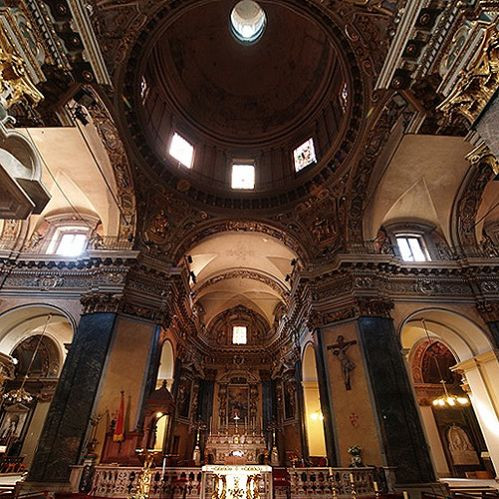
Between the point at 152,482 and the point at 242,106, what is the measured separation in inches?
651

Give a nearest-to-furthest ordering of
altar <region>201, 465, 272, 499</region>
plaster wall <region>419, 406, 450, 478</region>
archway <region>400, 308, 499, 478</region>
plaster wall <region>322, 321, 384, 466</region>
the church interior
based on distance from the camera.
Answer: altar <region>201, 465, 272, 499</region>, the church interior, plaster wall <region>322, 321, 384, 466</region>, archway <region>400, 308, 499, 478</region>, plaster wall <region>419, 406, 450, 478</region>

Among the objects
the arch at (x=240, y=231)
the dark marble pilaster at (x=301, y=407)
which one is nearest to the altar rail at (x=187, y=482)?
the dark marble pilaster at (x=301, y=407)

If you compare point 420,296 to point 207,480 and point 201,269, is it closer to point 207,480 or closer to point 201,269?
point 207,480

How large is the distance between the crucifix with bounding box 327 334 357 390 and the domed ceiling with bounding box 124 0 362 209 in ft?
20.5

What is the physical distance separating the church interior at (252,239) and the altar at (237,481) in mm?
80

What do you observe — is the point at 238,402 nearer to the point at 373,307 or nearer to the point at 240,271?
the point at 240,271

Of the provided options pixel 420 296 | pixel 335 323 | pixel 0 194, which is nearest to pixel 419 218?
pixel 420 296

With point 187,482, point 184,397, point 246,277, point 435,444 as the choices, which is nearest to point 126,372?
point 187,482

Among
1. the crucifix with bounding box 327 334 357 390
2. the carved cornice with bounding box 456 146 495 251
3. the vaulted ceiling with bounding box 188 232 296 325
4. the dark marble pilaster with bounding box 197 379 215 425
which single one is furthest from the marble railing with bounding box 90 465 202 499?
the carved cornice with bounding box 456 146 495 251

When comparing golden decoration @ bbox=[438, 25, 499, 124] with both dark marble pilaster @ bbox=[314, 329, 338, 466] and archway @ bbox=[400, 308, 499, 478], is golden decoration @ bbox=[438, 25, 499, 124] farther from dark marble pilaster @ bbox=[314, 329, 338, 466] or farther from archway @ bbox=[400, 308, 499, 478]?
dark marble pilaster @ bbox=[314, 329, 338, 466]

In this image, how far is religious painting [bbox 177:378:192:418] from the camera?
15005 millimetres

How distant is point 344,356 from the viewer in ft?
33.3

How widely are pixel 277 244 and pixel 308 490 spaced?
959cm

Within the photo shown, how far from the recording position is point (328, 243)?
1255 cm
